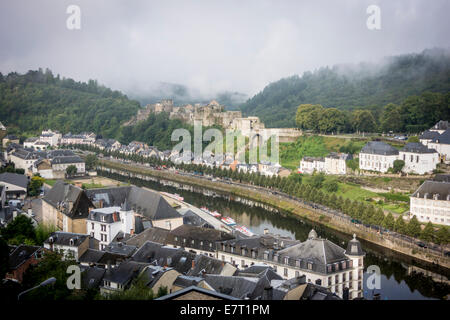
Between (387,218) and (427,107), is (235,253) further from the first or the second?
(427,107)

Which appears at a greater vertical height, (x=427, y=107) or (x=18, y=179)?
(x=427, y=107)

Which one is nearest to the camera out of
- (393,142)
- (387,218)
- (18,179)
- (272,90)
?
(387,218)

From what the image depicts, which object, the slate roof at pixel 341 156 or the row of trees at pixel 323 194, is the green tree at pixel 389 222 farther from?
the slate roof at pixel 341 156

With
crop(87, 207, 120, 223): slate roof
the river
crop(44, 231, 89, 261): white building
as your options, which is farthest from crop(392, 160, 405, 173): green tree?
crop(44, 231, 89, 261): white building

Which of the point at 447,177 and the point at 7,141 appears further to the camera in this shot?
the point at 7,141

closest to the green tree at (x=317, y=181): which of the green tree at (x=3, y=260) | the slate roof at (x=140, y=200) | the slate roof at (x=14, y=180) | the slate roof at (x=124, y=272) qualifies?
the slate roof at (x=140, y=200)

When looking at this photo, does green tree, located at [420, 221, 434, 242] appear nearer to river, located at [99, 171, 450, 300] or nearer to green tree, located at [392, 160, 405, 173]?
river, located at [99, 171, 450, 300]

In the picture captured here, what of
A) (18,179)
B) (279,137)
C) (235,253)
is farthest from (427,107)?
(18,179)
